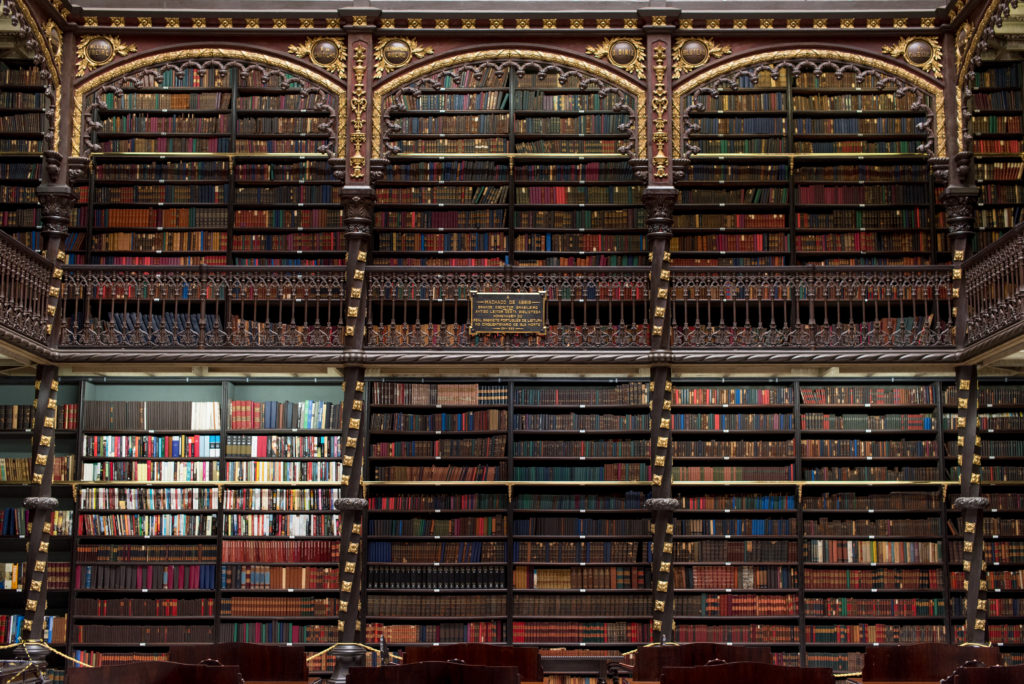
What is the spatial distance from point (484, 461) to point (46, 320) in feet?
11.3

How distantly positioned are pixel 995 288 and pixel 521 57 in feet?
12.5

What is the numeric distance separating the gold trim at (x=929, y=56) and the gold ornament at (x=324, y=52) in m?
4.11

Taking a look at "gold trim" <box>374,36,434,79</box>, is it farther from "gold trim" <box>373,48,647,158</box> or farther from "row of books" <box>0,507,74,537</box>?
"row of books" <box>0,507,74,537</box>

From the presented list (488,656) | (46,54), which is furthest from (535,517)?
(46,54)

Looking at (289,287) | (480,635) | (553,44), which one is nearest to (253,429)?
(289,287)

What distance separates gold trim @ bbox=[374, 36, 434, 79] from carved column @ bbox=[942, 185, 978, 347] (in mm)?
4046

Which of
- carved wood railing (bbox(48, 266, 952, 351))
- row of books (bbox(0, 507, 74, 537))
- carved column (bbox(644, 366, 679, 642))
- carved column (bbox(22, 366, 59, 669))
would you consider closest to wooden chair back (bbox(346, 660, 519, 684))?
carved column (bbox(644, 366, 679, 642))

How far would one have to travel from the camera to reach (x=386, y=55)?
27.9 feet

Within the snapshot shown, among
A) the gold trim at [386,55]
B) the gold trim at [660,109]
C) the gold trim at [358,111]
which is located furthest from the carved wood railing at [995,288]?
the gold trim at [358,111]

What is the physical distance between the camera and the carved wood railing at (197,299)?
26.8 feet

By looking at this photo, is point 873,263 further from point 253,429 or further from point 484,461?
point 253,429

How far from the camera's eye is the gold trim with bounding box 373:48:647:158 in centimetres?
835

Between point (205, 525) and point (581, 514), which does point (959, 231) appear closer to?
point (581, 514)

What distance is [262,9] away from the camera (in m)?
8.52
